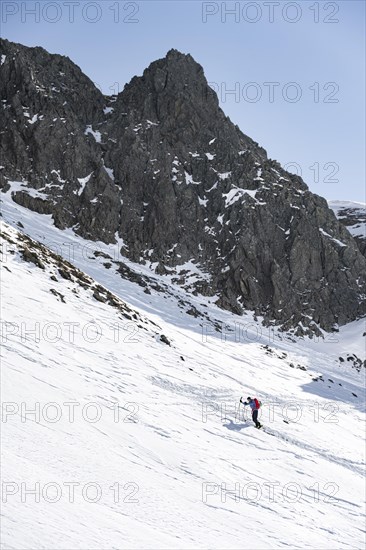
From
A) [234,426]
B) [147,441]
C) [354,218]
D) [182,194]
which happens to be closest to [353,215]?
[354,218]

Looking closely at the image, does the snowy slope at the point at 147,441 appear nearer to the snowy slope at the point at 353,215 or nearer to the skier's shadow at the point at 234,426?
the skier's shadow at the point at 234,426

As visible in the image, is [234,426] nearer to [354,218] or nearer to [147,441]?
[147,441]

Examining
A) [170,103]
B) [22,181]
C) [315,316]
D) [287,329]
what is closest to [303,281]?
[315,316]

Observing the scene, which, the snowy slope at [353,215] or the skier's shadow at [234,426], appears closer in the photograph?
the skier's shadow at [234,426]

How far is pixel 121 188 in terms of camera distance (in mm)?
71375

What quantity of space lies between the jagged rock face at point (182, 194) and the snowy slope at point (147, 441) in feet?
118

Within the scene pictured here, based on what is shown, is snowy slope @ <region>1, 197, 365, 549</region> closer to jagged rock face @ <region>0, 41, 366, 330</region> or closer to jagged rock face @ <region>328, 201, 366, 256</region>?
jagged rock face @ <region>0, 41, 366, 330</region>

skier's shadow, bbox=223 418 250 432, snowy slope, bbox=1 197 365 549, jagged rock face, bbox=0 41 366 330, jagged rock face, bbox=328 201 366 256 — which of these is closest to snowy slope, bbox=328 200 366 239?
jagged rock face, bbox=328 201 366 256

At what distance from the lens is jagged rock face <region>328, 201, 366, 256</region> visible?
280 ft

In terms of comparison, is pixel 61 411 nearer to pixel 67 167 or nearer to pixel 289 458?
pixel 289 458

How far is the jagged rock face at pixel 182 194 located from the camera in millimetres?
64375

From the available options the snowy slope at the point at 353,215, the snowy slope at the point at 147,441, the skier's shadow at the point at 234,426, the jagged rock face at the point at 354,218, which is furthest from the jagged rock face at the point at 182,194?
the skier's shadow at the point at 234,426

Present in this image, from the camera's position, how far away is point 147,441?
38.7ft

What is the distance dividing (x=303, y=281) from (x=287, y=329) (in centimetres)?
1155
